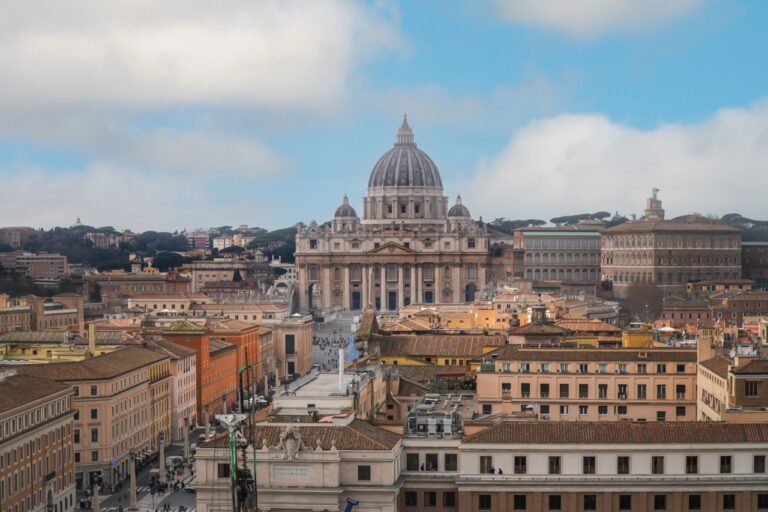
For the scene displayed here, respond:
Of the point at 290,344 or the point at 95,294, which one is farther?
the point at 95,294

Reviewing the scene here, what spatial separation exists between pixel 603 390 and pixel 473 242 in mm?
121320

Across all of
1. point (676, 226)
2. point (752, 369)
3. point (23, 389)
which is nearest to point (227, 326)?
point (23, 389)

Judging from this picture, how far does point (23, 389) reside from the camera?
48094 millimetres

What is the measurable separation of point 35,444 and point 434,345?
2124cm

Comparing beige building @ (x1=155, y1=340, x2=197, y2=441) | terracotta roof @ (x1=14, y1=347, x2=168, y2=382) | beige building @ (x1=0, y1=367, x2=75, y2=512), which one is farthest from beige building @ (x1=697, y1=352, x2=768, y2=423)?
beige building @ (x1=155, y1=340, x2=197, y2=441)

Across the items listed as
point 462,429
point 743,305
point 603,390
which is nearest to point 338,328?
point 743,305

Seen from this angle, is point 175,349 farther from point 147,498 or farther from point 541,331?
point 147,498

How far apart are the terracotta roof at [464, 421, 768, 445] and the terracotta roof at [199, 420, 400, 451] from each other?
6.31 feet

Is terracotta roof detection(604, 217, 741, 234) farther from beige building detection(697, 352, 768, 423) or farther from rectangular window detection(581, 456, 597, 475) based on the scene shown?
rectangular window detection(581, 456, 597, 475)

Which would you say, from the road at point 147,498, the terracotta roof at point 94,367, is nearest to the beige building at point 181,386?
the terracotta roof at point 94,367

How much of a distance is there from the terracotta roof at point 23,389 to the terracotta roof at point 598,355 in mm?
12740

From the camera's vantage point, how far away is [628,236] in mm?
159125

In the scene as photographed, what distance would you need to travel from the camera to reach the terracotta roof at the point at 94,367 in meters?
55.3

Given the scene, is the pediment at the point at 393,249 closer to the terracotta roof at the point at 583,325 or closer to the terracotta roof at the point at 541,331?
the terracotta roof at the point at 583,325
